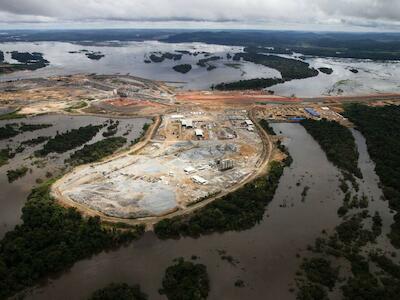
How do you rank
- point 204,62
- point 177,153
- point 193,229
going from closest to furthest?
point 193,229 → point 177,153 → point 204,62

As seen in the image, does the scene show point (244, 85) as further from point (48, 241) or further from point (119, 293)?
point (119, 293)

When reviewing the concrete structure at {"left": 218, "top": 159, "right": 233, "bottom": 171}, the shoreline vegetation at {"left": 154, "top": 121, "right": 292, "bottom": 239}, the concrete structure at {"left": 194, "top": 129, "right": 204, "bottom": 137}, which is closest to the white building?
the concrete structure at {"left": 194, "top": 129, "right": 204, "bottom": 137}

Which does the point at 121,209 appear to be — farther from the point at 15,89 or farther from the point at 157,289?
the point at 15,89

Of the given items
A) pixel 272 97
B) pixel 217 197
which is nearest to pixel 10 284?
pixel 217 197

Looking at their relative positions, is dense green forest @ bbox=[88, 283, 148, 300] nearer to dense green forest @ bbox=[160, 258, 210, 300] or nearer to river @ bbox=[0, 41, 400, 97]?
dense green forest @ bbox=[160, 258, 210, 300]

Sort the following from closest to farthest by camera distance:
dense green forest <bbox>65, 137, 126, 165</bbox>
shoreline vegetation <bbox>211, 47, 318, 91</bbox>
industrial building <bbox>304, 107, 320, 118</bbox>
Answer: dense green forest <bbox>65, 137, 126, 165</bbox> → industrial building <bbox>304, 107, 320, 118</bbox> → shoreline vegetation <bbox>211, 47, 318, 91</bbox>

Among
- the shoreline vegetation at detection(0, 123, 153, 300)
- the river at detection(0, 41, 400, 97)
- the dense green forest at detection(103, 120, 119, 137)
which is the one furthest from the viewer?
the river at detection(0, 41, 400, 97)
